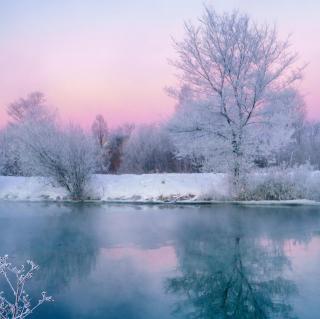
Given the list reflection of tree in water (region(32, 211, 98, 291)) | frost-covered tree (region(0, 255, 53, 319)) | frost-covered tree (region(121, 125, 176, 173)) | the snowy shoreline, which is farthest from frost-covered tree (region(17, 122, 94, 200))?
frost-covered tree (region(0, 255, 53, 319))

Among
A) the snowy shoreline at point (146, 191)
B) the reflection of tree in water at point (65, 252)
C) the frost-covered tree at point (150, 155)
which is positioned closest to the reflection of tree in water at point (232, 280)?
the reflection of tree in water at point (65, 252)

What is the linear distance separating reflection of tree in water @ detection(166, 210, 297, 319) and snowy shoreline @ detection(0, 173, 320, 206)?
763cm

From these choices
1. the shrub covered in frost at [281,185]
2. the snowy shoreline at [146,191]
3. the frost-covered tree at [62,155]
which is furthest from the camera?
the frost-covered tree at [62,155]

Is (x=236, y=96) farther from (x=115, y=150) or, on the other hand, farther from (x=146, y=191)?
(x=115, y=150)

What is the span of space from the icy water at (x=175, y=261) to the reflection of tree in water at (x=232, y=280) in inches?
0.7

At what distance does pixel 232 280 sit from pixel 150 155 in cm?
2364

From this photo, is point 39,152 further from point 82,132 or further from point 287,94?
point 287,94

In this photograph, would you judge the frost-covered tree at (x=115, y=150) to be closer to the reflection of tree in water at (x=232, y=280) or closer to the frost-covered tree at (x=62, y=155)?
the frost-covered tree at (x=62, y=155)

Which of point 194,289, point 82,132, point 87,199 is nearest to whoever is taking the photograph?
point 194,289

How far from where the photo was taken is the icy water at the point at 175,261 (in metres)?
6.25

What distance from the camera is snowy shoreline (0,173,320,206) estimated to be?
60.3 feet

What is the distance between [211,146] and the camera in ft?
62.4

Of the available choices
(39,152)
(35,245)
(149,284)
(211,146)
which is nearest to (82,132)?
(39,152)

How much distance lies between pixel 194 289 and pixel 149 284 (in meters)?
0.79
